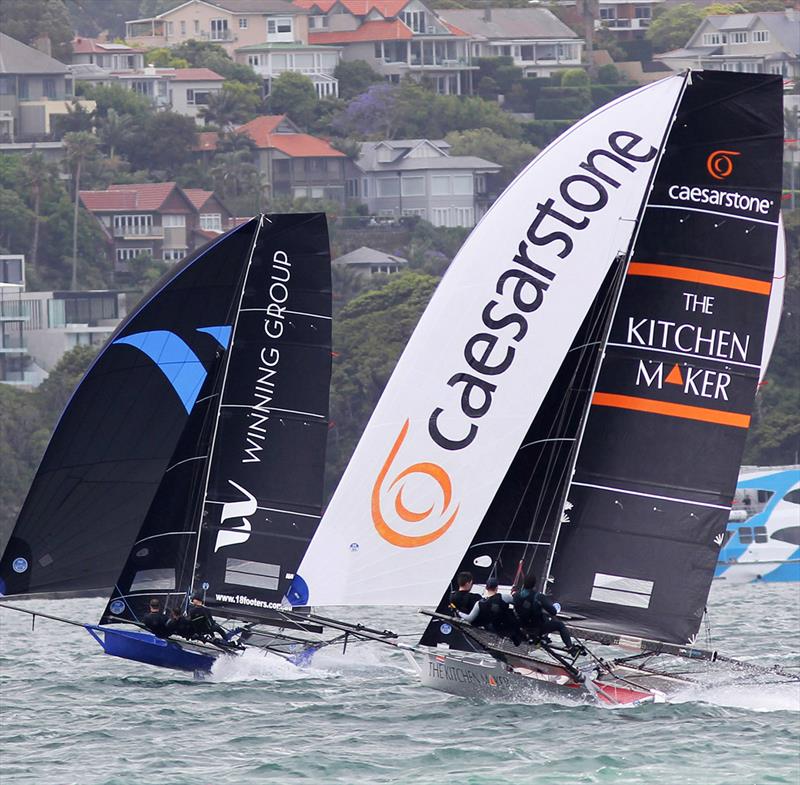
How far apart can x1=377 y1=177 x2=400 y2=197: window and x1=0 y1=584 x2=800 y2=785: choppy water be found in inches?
2717

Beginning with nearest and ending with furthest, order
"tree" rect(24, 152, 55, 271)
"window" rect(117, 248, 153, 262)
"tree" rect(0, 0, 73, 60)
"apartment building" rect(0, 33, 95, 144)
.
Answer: "tree" rect(24, 152, 55, 271) → "window" rect(117, 248, 153, 262) → "apartment building" rect(0, 33, 95, 144) → "tree" rect(0, 0, 73, 60)

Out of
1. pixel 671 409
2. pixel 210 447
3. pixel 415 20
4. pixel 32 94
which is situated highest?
pixel 415 20

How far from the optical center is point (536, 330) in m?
15.4

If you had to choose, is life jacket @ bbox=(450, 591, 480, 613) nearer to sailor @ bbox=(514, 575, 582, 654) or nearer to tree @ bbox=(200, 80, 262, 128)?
sailor @ bbox=(514, 575, 582, 654)

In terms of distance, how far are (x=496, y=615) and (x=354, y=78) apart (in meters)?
85.2

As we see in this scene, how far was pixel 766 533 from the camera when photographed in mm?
45594

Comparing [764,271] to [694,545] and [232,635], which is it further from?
[232,635]

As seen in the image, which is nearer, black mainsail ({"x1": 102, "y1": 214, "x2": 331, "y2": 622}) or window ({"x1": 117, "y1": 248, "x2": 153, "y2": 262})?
black mainsail ({"x1": 102, "y1": 214, "x2": 331, "y2": 622})

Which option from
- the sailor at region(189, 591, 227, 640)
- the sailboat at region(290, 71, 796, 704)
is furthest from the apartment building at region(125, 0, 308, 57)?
the sailboat at region(290, 71, 796, 704)

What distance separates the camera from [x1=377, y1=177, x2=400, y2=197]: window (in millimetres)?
86500

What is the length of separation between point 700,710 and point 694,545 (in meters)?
1.18

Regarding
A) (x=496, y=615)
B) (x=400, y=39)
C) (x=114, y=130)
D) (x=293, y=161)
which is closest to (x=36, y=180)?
(x=114, y=130)

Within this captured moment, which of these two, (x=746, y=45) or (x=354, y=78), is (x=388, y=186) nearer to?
(x=354, y=78)

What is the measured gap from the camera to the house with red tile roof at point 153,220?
76.3 metres
